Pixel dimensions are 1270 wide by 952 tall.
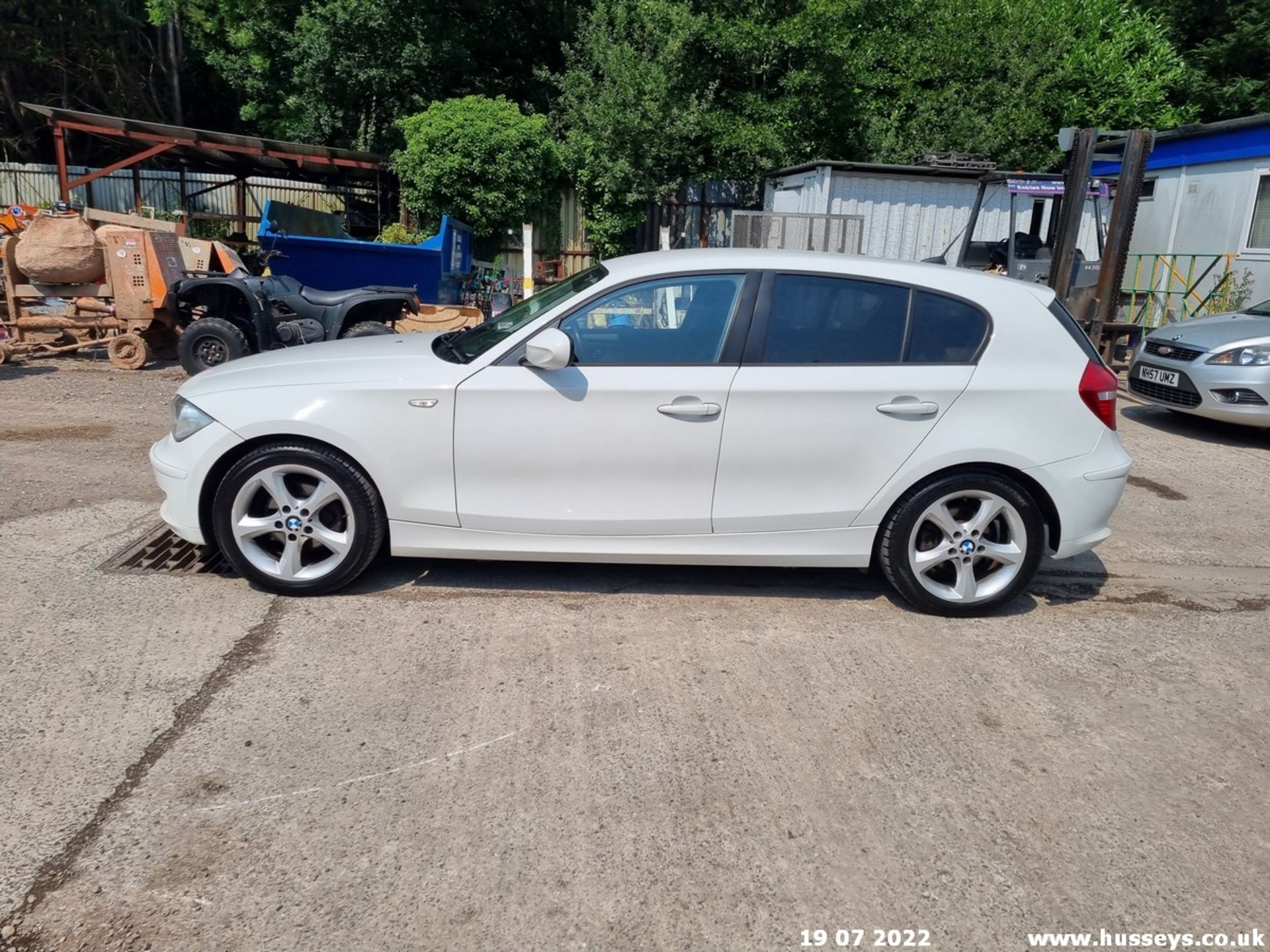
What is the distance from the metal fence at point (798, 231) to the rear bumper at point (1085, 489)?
1055 centimetres

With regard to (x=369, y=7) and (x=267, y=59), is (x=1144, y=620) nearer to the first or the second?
(x=369, y=7)

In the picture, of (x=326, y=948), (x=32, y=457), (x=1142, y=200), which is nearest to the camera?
(x=326, y=948)

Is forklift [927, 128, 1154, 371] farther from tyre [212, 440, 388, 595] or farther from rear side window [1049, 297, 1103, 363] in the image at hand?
tyre [212, 440, 388, 595]

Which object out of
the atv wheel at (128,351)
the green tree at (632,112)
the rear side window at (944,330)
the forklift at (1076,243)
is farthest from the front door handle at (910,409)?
the green tree at (632,112)

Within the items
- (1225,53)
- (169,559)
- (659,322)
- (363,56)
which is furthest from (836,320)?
(1225,53)

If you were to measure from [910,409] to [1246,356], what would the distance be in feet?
20.9

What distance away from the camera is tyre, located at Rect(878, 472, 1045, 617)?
4.52m

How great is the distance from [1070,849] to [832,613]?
181cm

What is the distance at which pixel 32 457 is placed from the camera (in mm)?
6980

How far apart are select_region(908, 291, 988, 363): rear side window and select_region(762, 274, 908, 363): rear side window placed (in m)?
0.07

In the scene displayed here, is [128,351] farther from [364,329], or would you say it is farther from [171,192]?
[171,192]

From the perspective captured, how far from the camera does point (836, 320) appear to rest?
456 cm

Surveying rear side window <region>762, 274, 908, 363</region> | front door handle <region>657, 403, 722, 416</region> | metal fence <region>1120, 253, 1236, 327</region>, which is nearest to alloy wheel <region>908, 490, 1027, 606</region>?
rear side window <region>762, 274, 908, 363</region>

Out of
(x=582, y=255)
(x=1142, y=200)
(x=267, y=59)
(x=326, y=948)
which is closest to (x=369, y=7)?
(x=267, y=59)
